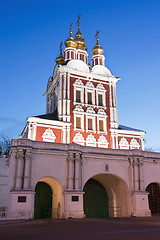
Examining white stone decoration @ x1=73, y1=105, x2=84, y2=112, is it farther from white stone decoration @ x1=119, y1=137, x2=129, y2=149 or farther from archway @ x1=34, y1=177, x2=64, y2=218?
archway @ x1=34, y1=177, x2=64, y2=218

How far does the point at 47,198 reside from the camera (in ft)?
74.8

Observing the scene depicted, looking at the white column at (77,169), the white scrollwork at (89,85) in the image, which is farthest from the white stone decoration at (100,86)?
the white column at (77,169)

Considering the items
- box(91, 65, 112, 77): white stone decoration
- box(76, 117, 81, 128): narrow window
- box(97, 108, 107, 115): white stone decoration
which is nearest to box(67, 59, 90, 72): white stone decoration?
box(91, 65, 112, 77): white stone decoration

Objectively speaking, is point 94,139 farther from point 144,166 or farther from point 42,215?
point 42,215

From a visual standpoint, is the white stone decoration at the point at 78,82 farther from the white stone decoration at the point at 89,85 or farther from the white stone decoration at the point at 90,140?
the white stone decoration at the point at 90,140

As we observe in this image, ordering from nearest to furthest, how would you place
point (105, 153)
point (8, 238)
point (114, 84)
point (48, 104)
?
point (8, 238)
point (105, 153)
point (114, 84)
point (48, 104)

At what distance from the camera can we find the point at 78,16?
4078cm

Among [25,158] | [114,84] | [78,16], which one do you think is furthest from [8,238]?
[78,16]

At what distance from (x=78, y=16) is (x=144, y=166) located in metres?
28.4

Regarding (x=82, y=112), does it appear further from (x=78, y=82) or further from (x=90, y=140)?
(x=78, y=82)

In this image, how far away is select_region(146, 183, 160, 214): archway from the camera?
2352cm

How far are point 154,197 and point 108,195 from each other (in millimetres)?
4339

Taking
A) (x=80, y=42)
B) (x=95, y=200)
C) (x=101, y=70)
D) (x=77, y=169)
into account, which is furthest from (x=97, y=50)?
(x=77, y=169)

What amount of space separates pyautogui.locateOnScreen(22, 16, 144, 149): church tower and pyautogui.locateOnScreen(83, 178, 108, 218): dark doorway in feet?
22.1
